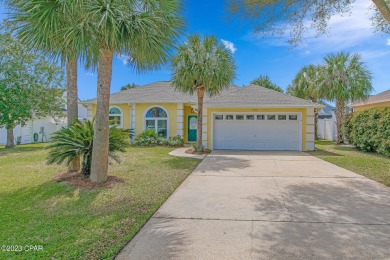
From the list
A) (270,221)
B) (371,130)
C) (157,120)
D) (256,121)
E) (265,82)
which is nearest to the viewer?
(270,221)

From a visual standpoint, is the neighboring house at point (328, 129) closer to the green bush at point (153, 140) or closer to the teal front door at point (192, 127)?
the teal front door at point (192, 127)

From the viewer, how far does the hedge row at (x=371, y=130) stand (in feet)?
37.0

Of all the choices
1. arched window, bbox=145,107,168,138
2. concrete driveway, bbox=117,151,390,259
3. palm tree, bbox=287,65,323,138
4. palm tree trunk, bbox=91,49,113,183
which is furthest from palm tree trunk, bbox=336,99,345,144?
palm tree trunk, bbox=91,49,113,183

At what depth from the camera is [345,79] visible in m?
16.6

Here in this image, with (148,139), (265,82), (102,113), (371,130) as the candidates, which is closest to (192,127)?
(148,139)

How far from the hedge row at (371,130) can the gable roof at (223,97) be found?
9.18 feet

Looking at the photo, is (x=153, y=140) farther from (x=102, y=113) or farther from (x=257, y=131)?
(x=102, y=113)

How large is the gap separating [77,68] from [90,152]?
2.75 metres

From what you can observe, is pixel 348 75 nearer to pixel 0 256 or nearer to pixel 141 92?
pixel 141 92

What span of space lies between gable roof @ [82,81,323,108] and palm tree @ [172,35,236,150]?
5.08 ft

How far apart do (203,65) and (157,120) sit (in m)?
7.01

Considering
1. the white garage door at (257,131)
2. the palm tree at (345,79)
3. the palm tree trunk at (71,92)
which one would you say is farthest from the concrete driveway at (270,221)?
the palm tree at (345,79)

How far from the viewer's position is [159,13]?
5.61 metres

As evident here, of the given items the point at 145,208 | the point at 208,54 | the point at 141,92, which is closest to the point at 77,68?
the point at 145,208
